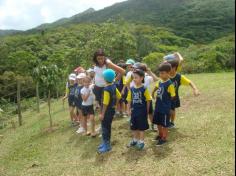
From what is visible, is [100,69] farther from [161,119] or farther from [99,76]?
[161,119]

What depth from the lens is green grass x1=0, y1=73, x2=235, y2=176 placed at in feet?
18.3

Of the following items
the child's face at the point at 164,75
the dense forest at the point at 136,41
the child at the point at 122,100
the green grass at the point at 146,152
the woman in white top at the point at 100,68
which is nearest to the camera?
the green grass at the point at 146,152

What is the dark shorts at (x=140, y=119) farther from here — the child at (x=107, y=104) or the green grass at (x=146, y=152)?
the child at (x=107, y=104)

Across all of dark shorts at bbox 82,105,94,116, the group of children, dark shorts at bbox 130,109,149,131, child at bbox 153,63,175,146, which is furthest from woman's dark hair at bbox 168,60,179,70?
dark shorts at bbox 82,105,94,116

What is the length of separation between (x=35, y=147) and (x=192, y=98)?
4728 mm

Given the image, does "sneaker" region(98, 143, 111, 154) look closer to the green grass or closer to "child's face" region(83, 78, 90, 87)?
the green grass

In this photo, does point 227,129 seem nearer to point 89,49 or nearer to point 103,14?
point 89,49

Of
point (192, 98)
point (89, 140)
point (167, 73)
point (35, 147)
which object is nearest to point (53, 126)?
point (35, 147)

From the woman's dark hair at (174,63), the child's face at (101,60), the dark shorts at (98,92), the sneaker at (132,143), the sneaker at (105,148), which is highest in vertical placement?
the child's face at (101,60)

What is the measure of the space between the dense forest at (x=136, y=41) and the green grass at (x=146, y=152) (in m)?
1.63

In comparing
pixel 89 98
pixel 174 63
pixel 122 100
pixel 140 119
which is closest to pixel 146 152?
pixel 140 119

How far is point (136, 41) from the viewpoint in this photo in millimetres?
48531

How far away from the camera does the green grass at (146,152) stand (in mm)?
5590

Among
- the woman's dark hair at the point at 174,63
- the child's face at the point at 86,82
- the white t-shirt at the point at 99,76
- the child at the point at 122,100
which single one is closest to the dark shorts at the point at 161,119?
the woman's dark hair at the point at 174,63
